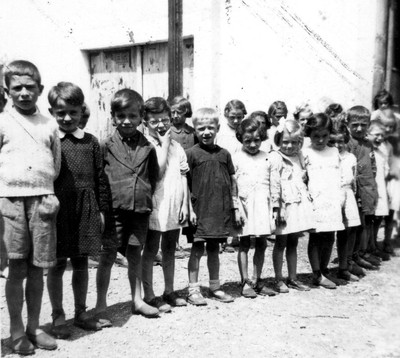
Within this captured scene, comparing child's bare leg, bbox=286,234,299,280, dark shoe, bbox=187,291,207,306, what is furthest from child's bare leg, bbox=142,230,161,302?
child's bare leg, bbox=286,234,299,280

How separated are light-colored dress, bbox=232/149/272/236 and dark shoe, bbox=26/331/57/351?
159 cm

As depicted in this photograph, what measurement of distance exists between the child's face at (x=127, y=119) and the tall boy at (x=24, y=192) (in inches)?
20.3

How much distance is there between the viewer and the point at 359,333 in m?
3.01

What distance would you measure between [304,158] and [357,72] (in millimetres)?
2522

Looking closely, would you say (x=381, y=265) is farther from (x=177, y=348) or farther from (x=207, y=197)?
(x=177, y=348)

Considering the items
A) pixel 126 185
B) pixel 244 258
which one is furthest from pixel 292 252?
pixel 126 185

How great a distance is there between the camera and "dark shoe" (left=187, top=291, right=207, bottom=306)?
140 inches

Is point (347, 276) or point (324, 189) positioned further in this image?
point (347, 276)

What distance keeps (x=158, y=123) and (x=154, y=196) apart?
0.52 m

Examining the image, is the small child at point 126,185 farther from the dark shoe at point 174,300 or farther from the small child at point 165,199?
the dark shoe at point 174,300

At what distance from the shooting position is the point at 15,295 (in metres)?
2.74

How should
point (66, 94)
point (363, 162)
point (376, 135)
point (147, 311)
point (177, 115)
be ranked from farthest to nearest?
point (177, 115) → point (363, 162) → point (376, 135) → point (147, 311) → point (66, 94)

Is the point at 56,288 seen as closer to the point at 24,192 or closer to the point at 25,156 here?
the point at 24,192

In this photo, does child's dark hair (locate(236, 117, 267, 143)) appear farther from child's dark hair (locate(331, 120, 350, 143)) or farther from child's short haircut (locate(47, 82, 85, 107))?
child's short haircut (locate(47, 82, 85, 107))
